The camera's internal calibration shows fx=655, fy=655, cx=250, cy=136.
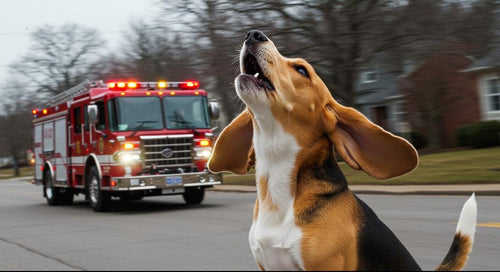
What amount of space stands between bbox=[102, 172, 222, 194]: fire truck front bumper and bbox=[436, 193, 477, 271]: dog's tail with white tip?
1188 centimetres

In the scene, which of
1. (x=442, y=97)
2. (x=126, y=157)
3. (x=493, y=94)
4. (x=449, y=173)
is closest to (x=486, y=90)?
(x=493, y=94)

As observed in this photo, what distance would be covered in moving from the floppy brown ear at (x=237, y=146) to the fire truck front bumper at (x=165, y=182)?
1123 cm

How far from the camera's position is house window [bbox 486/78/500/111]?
114 feet

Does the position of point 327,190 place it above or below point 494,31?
below

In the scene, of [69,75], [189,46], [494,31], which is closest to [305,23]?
[189,46]

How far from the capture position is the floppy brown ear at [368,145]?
2957 mm

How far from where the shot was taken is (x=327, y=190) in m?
3.09

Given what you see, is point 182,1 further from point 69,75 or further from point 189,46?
point 69,75

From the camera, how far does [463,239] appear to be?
324cm

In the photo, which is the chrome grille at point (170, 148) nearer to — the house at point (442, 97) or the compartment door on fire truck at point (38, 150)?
the compartment door on fire truck at point (38, 150)

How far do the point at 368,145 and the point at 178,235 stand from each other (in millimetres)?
7335

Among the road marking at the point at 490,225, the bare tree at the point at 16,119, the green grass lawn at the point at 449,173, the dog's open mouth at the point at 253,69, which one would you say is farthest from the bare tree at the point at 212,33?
the bare tree at the point at 16,119

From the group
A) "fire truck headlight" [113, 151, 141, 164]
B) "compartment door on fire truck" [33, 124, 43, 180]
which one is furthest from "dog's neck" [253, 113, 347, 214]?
"compartment door on fire truck" [33, 124, 43, 180]

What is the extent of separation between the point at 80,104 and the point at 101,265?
32.2 ft
